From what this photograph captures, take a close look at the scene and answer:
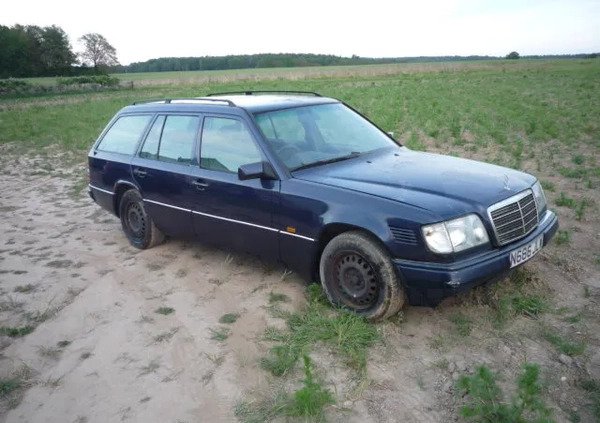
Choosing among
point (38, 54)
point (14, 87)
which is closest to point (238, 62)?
point (38, 54)

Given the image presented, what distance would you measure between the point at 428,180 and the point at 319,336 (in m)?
1.42

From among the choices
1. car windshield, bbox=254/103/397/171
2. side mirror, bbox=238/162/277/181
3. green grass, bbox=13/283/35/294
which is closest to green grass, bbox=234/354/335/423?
side mirror, bbox=238/162/277/181

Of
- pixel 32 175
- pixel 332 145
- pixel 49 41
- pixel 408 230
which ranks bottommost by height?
pixel 32 175

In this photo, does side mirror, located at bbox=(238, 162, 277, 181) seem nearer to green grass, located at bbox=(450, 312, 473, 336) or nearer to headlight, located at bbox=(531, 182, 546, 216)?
green grass, located at bbox=(450, 312, 473, 336)

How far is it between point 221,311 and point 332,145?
179 centimetres

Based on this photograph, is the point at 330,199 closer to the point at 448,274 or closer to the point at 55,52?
the point at 448,274

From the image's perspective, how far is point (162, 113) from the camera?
5590 millimetres

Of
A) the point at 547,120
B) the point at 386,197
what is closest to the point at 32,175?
the point at 386,197

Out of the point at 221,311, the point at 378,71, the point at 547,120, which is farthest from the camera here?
the point at 378,71

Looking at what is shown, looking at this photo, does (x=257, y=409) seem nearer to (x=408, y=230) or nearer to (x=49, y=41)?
(x=408, y=230)

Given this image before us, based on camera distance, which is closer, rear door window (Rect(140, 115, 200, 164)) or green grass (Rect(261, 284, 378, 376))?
green grass (Rect(261, 284, 378, 376))

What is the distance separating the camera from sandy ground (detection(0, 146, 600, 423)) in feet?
10.1

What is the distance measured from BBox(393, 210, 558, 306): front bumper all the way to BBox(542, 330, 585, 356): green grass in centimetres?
49

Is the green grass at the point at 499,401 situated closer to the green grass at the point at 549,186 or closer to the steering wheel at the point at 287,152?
the steering wheel at the point at 287,152
